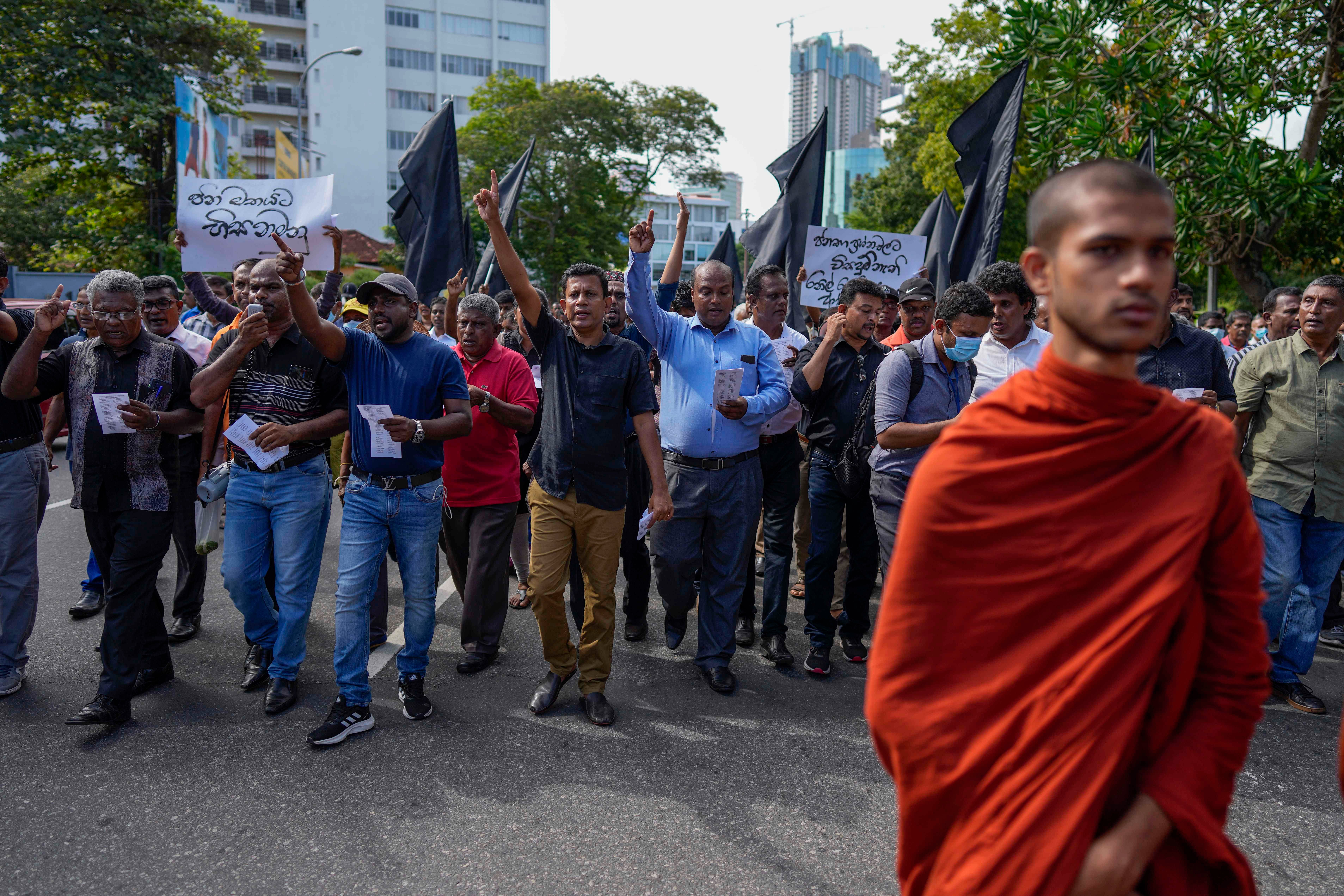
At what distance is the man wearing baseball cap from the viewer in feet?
19.6

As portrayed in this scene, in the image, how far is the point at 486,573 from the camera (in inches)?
213

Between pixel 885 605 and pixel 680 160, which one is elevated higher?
pixel 680 160

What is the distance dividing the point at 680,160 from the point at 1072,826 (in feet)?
140

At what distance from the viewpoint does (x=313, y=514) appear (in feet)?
15.8

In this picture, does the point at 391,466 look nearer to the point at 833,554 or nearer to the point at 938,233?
the point at 833,554

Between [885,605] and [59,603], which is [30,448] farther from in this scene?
[885,605]

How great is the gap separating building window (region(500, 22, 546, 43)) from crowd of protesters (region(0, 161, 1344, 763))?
68.9 metres

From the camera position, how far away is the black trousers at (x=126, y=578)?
175 inches

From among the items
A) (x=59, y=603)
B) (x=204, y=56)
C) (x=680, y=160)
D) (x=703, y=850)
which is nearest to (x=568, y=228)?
(x=680, y=160)

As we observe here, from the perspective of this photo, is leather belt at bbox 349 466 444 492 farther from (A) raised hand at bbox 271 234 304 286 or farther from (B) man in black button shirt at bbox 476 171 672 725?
(A) raised hand at bbox 271 234 304 286

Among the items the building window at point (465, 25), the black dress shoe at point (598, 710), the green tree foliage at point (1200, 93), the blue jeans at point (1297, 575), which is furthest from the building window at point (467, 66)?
Answer: the blue jeans at point (1297, 575)

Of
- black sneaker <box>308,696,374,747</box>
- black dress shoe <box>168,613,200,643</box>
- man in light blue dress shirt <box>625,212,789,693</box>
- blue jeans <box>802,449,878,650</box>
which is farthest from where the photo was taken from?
black dress shoe <box>168,613,200,643</box>

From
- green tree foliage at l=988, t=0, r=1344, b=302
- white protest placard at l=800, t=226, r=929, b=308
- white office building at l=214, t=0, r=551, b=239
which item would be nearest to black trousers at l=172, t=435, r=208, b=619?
white protest placard at l=800, t=226, r=929, b=308

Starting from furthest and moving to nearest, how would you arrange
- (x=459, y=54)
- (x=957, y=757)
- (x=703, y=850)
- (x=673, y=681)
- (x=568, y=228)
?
→ (x=459, y=54), (x=568, y=228), (x=673, y=681), (x=703, y=850), (x=957, y=757)
